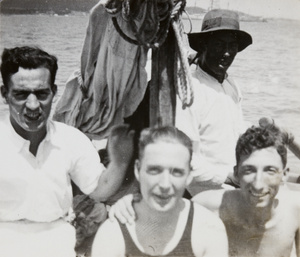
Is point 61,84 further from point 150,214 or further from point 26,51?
point 150,214

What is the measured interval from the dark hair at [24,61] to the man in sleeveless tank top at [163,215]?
2.58ft

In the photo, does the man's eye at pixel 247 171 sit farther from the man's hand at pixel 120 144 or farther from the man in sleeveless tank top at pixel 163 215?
the man's hand at pixel 120 144

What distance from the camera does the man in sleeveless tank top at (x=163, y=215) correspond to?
389 centimetres

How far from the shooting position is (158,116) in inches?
155

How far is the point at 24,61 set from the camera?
12.6ft

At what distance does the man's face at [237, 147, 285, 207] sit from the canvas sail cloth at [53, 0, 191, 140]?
34.9 inches

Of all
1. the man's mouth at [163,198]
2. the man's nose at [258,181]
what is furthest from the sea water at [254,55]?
the man's mouth at [163,198]

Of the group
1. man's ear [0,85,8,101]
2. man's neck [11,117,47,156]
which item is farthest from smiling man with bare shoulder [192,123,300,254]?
man's ear [0,85,8,101]

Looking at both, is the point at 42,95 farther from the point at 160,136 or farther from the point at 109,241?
the point at 109,241

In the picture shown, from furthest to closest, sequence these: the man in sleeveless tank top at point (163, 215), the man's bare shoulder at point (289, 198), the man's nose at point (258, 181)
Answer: the man's bare shoulder at point (289, 198), the man's nose at point (258, 181), the man in sleeveless tank top at point (163, 215)

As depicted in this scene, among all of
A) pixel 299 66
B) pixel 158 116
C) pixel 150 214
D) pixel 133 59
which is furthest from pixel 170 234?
pixel 299 66

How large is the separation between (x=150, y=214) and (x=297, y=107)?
136 cm

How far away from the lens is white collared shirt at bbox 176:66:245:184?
13.1 feet

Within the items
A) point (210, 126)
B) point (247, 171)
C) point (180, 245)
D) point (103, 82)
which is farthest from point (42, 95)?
point (247, 171)
